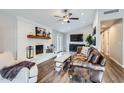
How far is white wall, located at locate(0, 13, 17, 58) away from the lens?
2.71 metres

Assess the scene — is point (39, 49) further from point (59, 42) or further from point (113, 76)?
point (113, 76)

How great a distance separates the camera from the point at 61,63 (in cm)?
387

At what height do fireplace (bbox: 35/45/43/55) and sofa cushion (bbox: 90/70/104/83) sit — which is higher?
fireplace (bbox: 35/45/43/55)

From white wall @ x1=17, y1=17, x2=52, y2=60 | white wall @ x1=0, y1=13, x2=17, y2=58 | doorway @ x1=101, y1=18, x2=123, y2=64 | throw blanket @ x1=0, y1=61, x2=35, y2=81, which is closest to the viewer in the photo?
throw blanket @ x1=0, y1=61, x2=35, y2=81

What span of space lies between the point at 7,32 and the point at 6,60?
2.03 feet

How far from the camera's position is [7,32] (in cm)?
280

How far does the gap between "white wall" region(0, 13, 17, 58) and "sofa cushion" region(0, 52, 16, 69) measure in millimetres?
174

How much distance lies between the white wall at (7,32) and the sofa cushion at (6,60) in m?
0.17

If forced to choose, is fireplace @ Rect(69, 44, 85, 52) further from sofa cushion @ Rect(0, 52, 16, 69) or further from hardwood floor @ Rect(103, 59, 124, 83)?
sofa cushion @ Rect(0, 52, 16, 69)

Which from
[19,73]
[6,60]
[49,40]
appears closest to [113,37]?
[49,40]

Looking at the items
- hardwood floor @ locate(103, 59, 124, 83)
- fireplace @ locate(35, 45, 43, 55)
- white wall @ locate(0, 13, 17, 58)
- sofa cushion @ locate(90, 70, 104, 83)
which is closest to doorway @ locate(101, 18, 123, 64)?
hardwood floor @ locate(103, 59, 124, 83)
